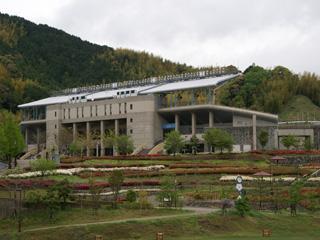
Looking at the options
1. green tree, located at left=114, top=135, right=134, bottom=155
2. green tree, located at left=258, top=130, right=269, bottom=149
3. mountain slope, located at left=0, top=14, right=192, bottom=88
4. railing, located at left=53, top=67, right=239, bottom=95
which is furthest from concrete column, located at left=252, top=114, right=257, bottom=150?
mountain slope, located at left=0, top=14, right=192, bottom=88

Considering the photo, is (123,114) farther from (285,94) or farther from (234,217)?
(234,217)

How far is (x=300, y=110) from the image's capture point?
96.4 metres

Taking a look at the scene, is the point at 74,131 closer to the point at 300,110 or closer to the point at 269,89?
the point at 269,89

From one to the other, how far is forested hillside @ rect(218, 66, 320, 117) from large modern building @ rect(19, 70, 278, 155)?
640 cm

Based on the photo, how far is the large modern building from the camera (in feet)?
253

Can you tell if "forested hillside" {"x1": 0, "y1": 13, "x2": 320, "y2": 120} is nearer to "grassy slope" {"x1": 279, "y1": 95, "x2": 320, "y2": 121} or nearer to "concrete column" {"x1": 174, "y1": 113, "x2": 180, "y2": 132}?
"grassy slope" {"x1": 279, "y1": 95, "x2": 320, "y2": 121}

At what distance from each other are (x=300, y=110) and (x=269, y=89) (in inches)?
243

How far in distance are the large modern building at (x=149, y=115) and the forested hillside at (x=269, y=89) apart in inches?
252

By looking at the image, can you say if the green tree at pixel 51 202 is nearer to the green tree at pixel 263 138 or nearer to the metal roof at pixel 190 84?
the green tree at pixel 263 138

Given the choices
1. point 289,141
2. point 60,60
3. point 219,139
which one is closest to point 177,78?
point 289,141

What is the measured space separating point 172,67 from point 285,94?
70.1 m

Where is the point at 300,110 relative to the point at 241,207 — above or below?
above

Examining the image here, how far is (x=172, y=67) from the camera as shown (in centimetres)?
16462

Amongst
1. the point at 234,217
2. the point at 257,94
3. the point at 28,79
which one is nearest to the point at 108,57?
the point at 28,79
